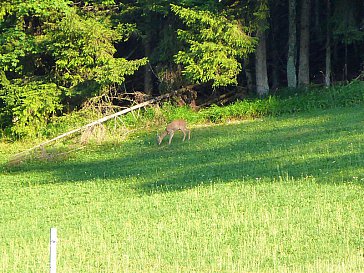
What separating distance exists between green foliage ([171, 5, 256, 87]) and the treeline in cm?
4

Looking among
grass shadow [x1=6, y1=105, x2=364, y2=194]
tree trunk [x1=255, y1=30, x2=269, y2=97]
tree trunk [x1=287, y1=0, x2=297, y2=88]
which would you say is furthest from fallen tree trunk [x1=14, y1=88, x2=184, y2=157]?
tree trunk [x1=287, y1=0, x2=297, y2=88]

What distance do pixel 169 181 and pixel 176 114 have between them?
39.5ft

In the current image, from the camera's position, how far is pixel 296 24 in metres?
34.5

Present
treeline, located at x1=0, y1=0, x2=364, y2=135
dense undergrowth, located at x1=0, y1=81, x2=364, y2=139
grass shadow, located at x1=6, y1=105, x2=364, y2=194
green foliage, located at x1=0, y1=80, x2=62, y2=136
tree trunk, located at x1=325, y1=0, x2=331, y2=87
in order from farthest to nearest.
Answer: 1. tree trunk, located at x1=325, y1=0, x2=331, y2=87
2. green foliage, located at x1=0, y1=80, x2=62, y2=136
3. treeline, located at x1=0, y1=0, x2=364, y2=135
4. dense undergrowth, located at x1=0, y1=81, x2=364, y2=139
5. grass shadow, located at x1=6, y1=105, x2=364, y2=194

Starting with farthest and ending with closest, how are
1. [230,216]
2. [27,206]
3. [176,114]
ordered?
[176,114] < [27,206] < [230,216]


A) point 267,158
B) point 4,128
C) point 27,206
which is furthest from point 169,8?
point 27,206

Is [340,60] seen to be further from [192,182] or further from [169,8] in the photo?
Answer: [192,182]

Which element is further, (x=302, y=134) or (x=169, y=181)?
(x=302, y=134)

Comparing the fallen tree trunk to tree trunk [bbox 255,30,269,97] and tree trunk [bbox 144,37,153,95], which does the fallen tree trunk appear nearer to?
tree trunk [bbox 144,37,153,95]

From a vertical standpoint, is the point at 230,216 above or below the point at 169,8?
below

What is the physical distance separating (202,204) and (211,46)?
1419 centimetres

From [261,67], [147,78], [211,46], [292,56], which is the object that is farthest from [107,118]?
[292,56]

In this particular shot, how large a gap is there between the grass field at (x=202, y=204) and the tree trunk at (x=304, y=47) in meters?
6.88

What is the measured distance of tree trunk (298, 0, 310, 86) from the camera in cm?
3231
